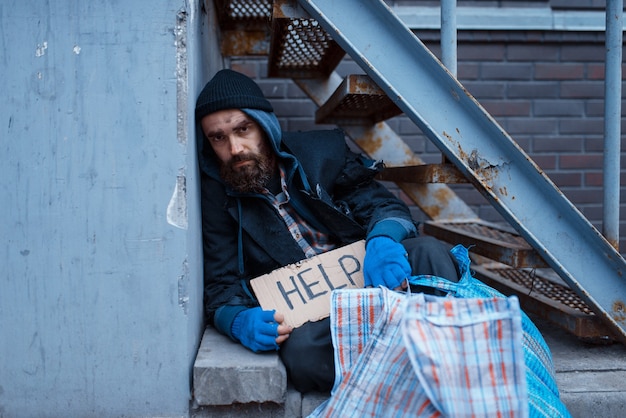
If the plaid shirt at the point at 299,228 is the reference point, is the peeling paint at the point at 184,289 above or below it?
below

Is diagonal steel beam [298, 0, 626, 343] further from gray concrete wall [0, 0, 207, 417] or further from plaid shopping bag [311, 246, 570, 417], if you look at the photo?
gray concrete wall [0, 0, 207, 417]

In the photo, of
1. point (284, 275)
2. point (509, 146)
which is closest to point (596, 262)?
point (509, 146)

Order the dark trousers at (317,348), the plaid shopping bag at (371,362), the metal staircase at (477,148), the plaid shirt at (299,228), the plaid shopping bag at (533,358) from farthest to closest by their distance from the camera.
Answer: the plaid shirt at (299,228) < the metal staircase at (477,148) < the dark trousers at (317,348) < the plaid shopping bag at (533,358) < the plaid shopping bag at (371,362)

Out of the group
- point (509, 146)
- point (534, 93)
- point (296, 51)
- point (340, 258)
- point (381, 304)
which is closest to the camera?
point (381, 304)

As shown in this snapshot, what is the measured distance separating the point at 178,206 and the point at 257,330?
48cm

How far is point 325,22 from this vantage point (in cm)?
191

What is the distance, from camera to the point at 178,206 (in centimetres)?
167

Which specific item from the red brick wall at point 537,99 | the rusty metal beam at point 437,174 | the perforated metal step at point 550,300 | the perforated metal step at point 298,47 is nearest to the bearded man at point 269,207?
the rusty metal beam at point 437,174

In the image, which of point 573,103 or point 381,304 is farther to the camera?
point 573,103

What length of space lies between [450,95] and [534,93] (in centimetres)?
196

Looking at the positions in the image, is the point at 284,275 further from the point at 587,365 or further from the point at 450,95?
the point at 587,365

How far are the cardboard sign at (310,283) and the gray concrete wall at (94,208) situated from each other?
0.36 metres

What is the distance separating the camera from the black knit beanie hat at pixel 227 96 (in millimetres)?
1999

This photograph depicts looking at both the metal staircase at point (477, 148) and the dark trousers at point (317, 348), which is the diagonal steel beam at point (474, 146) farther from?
the dark trousers at point (317, 348)
